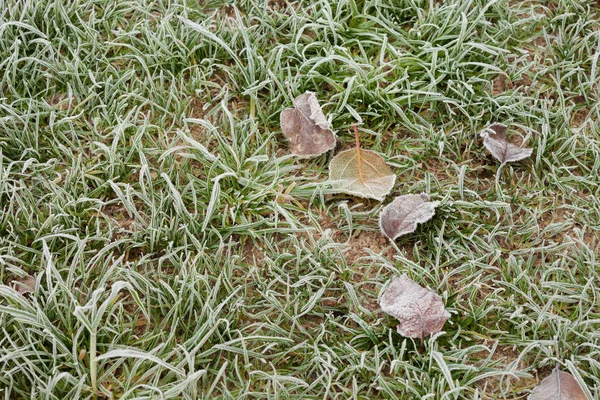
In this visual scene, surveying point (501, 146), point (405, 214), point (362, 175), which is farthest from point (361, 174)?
point (501, 146)

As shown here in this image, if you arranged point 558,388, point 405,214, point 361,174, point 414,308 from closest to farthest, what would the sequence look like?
point 558,388
point 414,308
point 405,214
point 361,174

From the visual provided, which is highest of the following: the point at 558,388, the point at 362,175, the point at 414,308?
the point at 362,175

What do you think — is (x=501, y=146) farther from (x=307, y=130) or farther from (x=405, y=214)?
(x=307, y=130)

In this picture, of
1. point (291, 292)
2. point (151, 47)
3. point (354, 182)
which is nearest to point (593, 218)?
point (354, 182)

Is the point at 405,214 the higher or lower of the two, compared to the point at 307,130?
lower

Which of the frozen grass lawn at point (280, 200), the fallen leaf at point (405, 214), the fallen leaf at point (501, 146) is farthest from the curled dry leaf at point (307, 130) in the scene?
the fallen leaf at point (501, 146)

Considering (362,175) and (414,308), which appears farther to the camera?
(362,175)

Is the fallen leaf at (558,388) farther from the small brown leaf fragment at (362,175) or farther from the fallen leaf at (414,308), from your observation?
the small brown leaf fragment at (362,175)
